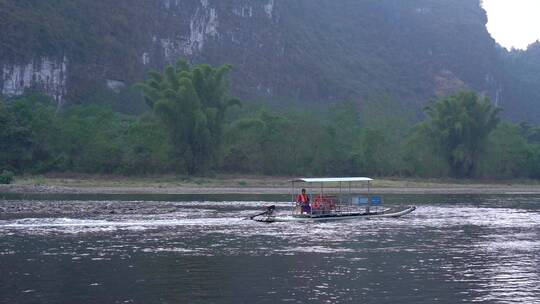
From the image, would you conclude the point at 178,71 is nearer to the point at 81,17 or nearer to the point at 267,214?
the point at 267,214

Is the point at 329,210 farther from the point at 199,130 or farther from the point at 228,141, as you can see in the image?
the point at 228,141

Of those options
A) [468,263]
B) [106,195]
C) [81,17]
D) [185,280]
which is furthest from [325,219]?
[81,17]

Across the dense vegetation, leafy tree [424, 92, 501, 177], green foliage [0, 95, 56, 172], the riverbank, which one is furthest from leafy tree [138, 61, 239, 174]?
leafy tree [424, 92, 501, 177]

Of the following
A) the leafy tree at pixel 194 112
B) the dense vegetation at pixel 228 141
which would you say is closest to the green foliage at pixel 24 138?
the dense vegetation at pixel 228 141

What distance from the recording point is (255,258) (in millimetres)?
31016

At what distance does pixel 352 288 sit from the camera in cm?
2508

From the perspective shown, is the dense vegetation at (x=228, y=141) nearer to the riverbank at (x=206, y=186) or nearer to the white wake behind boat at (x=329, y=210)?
the riverbank at (x=206, y=186)

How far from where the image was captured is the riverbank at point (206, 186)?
73188 mm

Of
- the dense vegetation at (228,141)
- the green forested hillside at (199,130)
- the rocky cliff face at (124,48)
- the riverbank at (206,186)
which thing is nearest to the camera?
the riverbank at (206,186)

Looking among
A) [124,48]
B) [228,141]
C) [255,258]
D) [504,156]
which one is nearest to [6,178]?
[228,141]

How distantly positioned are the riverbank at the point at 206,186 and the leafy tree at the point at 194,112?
330 cm

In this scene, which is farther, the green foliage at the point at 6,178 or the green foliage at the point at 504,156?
the green foliage at the point at 504,156

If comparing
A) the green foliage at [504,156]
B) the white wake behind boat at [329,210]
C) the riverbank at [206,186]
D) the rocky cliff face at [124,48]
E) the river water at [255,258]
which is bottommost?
the river water at [255,258]

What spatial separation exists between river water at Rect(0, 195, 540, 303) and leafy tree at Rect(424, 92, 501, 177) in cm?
5052
